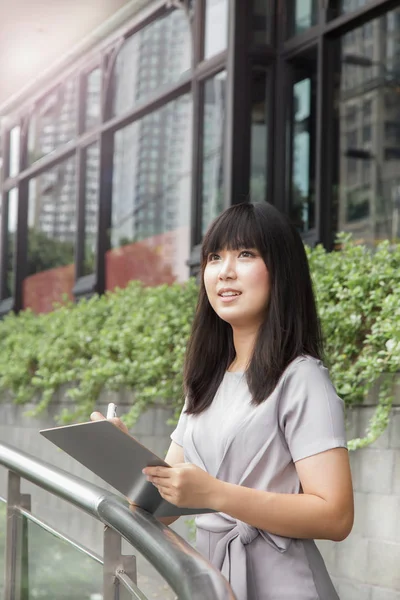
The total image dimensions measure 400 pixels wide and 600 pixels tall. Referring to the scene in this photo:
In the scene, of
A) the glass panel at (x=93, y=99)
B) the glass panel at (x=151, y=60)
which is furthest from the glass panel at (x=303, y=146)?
the glass panel at (x=93, y=99)

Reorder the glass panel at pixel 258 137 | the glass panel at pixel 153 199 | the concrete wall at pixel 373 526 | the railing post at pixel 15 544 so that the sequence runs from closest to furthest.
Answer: the railing post at pixel 15 544 → the concrete wall at pixel 373 526 → the glass panel at pixel 258 137 → the glass panel at pixel 153 199

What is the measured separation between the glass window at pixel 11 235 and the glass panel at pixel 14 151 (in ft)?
0.93

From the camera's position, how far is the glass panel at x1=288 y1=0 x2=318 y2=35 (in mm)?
7426

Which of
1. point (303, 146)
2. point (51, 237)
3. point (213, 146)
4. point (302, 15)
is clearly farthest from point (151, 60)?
point (51, 237)

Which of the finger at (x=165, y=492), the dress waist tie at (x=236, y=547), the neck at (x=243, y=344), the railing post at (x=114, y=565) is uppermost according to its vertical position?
the neck at (x=243, y=344)

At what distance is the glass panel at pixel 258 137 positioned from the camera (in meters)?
7.62

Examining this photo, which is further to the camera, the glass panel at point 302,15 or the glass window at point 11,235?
the glass window at point 11,235

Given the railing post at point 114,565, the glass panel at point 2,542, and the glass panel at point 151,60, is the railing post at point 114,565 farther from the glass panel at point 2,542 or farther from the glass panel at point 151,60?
the glass panel at point 151,60

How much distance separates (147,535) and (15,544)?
148 cm

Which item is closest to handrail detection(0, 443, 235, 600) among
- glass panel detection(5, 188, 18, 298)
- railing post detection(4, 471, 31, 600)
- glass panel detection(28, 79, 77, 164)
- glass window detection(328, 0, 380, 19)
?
railing post detection(4, 471, 31, 600)

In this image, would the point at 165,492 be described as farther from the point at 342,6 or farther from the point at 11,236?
the point at 11,236

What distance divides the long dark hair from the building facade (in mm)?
4667

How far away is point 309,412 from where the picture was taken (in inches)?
75.7

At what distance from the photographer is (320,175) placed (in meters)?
7.22
